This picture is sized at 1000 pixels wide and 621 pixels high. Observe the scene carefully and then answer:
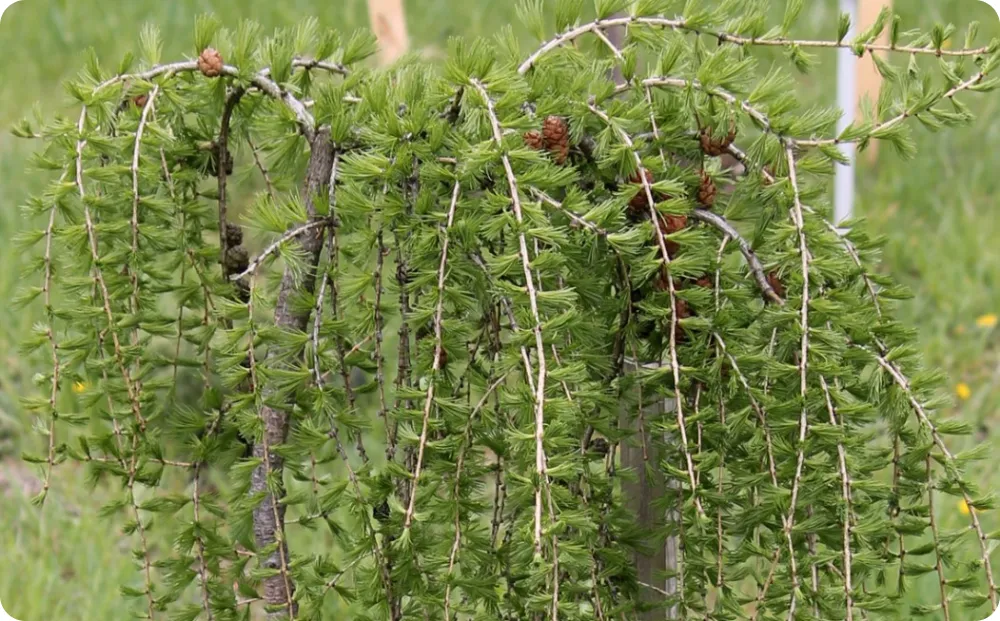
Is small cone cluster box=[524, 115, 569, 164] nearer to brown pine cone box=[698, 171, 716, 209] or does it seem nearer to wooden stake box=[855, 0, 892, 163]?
brown pine cone box=[698, 171, 716, 209]

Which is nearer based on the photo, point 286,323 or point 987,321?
point 286,323

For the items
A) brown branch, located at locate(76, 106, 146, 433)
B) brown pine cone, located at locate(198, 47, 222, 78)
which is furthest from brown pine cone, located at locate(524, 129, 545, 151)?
brown branch, located at locate(76, 106, 146, 433)

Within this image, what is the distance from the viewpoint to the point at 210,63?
3.95ft

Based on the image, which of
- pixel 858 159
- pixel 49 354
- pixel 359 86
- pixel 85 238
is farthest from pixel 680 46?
pixel 858 159

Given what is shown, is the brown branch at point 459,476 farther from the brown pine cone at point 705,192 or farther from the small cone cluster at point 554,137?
the brown pine cone at point 705,192

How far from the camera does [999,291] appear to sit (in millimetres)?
3404

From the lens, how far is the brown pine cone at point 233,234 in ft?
4.32

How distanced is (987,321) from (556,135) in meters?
2.53

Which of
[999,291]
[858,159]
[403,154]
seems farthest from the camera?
[858,159]

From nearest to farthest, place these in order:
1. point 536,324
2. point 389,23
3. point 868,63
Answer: point 536,324, point 389,23, point 868,63

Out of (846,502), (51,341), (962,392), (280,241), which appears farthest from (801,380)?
(962,392)

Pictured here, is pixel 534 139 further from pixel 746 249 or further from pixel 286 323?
pixel 286 323

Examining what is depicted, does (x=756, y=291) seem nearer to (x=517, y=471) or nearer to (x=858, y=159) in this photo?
(x=517, y=471)

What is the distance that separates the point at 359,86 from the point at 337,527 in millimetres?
484
